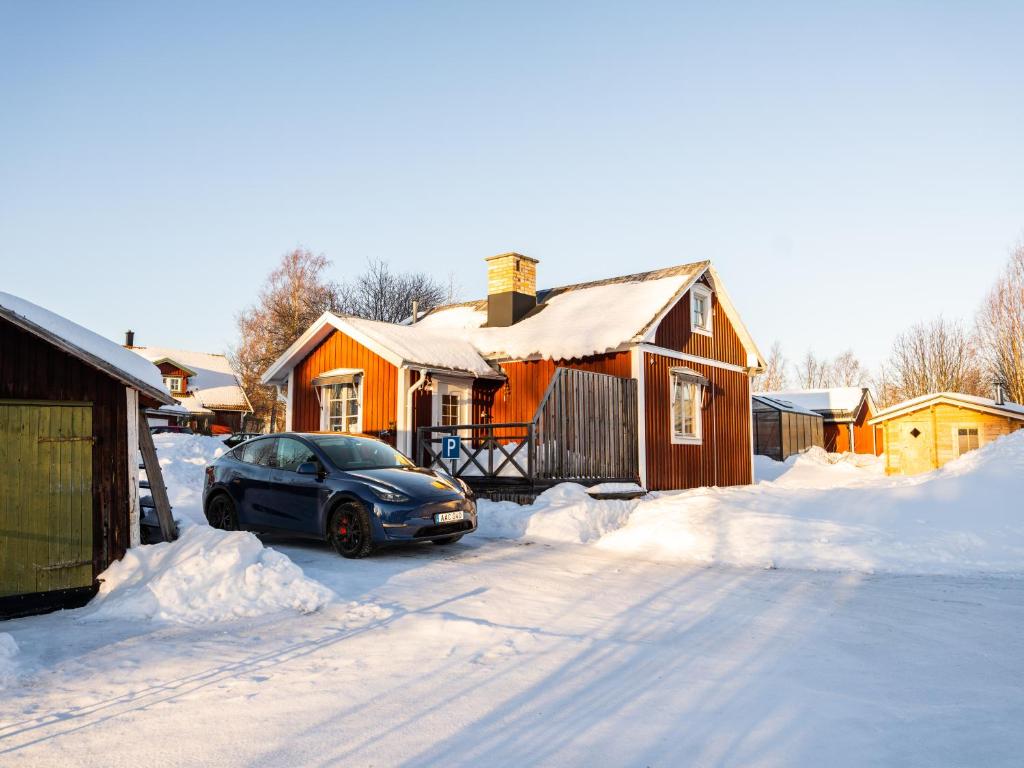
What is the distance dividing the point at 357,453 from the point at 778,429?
32.5m

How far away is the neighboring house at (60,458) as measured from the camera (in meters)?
7.17

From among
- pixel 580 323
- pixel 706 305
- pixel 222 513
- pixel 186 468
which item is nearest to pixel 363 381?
pixel 186 468

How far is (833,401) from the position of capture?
47781mm

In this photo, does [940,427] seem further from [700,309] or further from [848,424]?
[848,424]

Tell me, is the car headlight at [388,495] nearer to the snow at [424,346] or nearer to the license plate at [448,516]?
the license plate at [448,516]

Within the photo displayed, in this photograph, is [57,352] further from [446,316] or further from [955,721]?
[446,316]

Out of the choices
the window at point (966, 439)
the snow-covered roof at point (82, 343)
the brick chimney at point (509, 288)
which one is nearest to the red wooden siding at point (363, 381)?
the brick chimney at point (509, 288)

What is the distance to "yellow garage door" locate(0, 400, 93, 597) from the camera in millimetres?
7133

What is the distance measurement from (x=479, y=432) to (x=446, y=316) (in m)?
6.33

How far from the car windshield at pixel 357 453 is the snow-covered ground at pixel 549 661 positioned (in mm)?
1244

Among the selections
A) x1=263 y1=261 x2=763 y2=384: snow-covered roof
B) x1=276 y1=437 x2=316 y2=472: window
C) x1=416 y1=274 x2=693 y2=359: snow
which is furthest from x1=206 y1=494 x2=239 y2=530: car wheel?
x1=416 y1=274 x2=693 y2=359: snow

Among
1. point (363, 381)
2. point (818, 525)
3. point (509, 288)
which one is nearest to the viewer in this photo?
point (818, 525)

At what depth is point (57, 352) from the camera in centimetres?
761

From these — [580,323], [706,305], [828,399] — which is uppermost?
[706,305]
